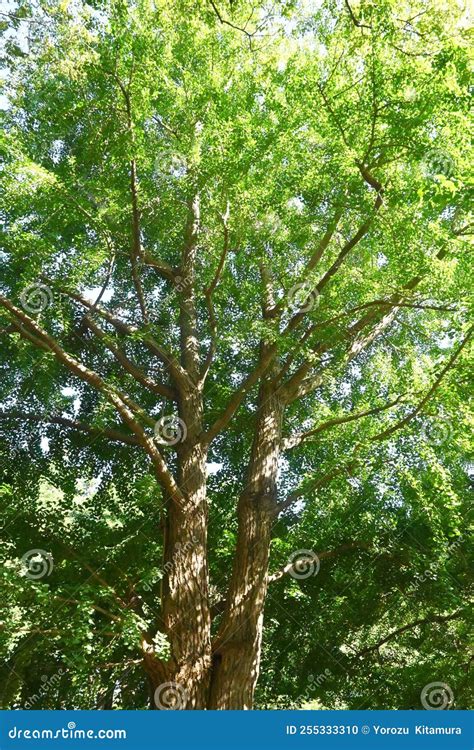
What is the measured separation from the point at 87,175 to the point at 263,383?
9.42 ft

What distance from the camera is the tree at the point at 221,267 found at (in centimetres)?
511

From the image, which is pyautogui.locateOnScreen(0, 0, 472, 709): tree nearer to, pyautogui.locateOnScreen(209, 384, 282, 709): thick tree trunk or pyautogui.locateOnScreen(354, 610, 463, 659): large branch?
pyautogui.locateOnScreen(209, 384, 282, 709): thick tree trunk

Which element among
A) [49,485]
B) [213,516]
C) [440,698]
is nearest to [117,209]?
[49,485]

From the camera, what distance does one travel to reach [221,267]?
620 centimetres

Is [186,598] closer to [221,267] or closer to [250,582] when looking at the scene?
→ [250,582]

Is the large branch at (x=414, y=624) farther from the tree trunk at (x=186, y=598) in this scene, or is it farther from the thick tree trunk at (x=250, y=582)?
the tree trunk at (x=186, y=598)

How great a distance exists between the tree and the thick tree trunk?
21mm

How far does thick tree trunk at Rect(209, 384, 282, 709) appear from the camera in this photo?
208 inches

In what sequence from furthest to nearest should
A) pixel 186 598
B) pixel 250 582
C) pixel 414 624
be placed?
pixel 414 624 < pixel 250 582 < pixel 186 598

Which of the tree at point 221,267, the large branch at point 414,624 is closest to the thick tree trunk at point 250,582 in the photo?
the tree at point 221,267

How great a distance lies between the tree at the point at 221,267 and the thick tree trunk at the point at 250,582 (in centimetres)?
2

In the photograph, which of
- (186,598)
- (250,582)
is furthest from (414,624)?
(186,598)

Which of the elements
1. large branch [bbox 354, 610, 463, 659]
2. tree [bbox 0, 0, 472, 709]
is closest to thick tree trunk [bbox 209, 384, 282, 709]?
tree [bbox 0, 0, 472, 709]

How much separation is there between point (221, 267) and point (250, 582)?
9.56ft
